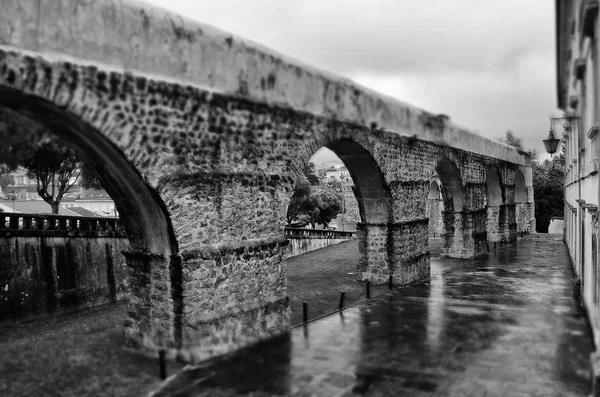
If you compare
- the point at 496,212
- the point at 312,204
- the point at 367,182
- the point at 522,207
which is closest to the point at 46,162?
the point at 367,182

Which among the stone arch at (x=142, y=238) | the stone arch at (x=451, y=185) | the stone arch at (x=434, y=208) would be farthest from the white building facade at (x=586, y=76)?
the stone arch at (x=434, y=208)

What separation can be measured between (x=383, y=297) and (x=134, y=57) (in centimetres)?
778

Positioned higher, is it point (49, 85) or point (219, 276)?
point (49, 85)

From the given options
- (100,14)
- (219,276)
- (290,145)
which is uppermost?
(100,14)

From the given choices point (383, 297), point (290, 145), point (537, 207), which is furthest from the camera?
point (537, 207)

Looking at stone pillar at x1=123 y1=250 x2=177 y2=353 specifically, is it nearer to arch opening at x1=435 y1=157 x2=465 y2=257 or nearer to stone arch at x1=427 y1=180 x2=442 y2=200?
arch opening at x1=435 y1=157 x2=465 y2=257

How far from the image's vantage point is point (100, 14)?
684 centimetres

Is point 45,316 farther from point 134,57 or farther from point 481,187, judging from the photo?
point 481,187

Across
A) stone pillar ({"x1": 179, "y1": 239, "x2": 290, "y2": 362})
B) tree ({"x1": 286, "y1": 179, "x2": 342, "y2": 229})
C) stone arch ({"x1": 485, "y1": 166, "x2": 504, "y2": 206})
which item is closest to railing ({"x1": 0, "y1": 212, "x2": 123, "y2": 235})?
stone pillar ({"x1": 179, "y1": 239, "x2": 290, "y2": 362})

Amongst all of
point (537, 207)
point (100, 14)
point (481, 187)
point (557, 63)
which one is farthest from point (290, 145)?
point (537, 207)

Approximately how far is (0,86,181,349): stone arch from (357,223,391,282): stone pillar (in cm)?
705

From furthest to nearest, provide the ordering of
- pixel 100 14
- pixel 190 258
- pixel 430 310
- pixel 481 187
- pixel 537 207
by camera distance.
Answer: pixel 537 207, pixel 481 187, pixel 430 310, pixel 190 258, pixel 100 14

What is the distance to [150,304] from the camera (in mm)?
8219

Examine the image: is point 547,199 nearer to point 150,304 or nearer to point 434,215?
point 434,215
